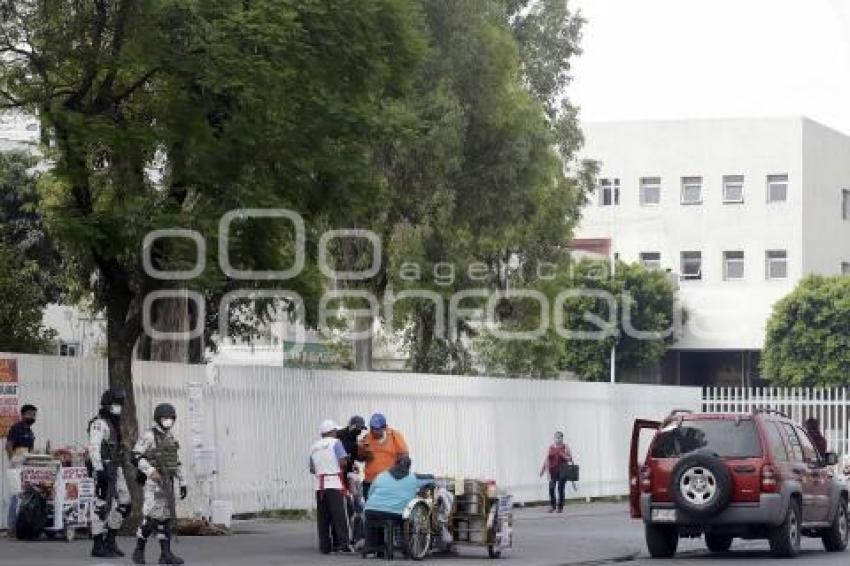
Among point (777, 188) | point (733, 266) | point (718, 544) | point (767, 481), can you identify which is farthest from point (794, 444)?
point (733, 266)

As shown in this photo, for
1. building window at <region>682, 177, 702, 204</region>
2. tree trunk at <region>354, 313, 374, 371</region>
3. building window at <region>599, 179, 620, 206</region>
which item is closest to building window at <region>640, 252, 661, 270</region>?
building window at <region>599, 179, 620, 206</region>

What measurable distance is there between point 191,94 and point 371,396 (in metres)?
11.5

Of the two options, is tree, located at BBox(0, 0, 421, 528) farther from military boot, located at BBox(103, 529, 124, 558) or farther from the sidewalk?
military boot, located at BBox(103, 529, 124, 558)

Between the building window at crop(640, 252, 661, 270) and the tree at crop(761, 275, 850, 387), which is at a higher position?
the building window at crop(640, 252, 661, 270)

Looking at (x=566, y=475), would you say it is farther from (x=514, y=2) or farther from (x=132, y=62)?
(x=132, y=62)

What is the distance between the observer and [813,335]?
86250 millimetres

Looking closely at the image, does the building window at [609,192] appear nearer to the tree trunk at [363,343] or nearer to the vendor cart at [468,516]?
the tree trunk at [363,343]

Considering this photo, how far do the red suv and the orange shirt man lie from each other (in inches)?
123

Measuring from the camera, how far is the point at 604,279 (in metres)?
86.0

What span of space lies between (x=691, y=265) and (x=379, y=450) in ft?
239

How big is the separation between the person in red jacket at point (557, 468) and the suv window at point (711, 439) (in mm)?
14618

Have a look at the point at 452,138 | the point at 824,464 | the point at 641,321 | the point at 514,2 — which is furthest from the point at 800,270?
the point at 824,464

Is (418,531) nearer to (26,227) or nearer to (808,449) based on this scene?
(808,449)

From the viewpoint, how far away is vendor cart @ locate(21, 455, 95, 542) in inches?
942
